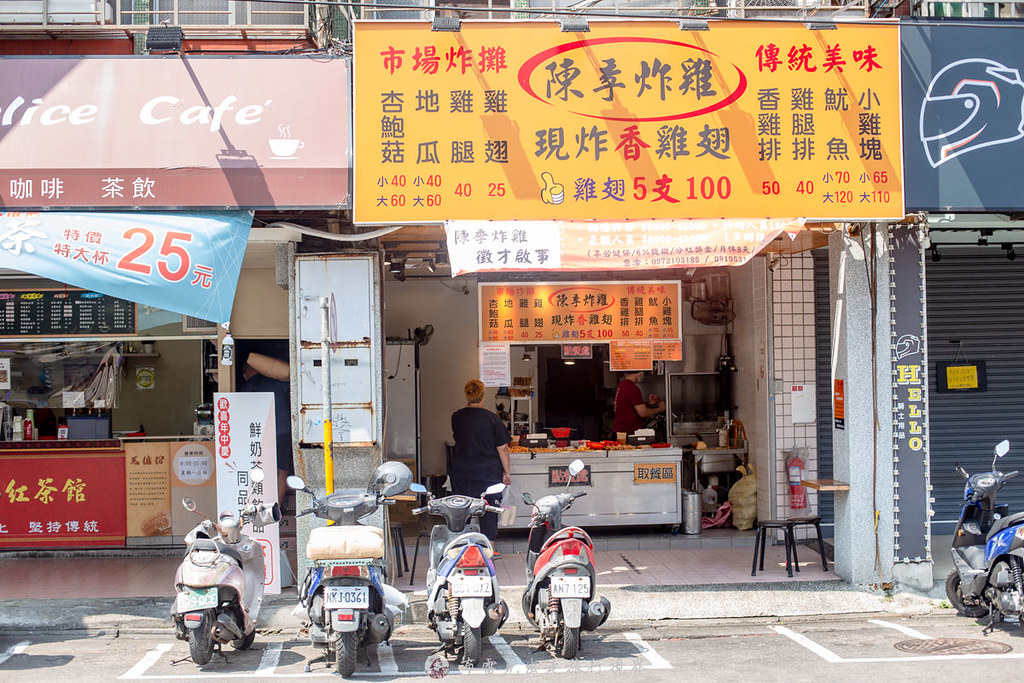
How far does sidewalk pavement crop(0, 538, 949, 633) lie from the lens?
320 inches

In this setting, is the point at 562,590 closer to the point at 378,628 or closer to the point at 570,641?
the point at 570,641

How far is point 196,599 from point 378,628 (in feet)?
4.40

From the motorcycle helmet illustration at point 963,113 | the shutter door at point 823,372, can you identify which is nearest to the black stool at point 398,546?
the shutter door at point 823,372

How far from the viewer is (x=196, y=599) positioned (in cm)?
657

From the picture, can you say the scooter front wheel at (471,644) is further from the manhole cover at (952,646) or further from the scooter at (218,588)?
the manhole cover at (952,646)

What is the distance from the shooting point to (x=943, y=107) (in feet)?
28.0

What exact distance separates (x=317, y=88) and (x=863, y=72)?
16.8 feet

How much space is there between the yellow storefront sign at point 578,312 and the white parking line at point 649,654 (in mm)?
4273

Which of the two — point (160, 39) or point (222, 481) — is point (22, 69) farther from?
point (222, 481)

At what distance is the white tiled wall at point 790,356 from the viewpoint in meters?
10.9

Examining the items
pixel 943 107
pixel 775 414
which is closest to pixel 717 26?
pixel 943 107

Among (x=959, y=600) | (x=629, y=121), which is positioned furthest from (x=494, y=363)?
(x=959, y=600)

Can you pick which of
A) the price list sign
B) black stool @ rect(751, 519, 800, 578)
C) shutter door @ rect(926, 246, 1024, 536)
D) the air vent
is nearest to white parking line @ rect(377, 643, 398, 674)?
the price list sign

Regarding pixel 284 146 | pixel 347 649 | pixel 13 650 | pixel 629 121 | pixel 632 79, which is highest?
pixel 632 79
